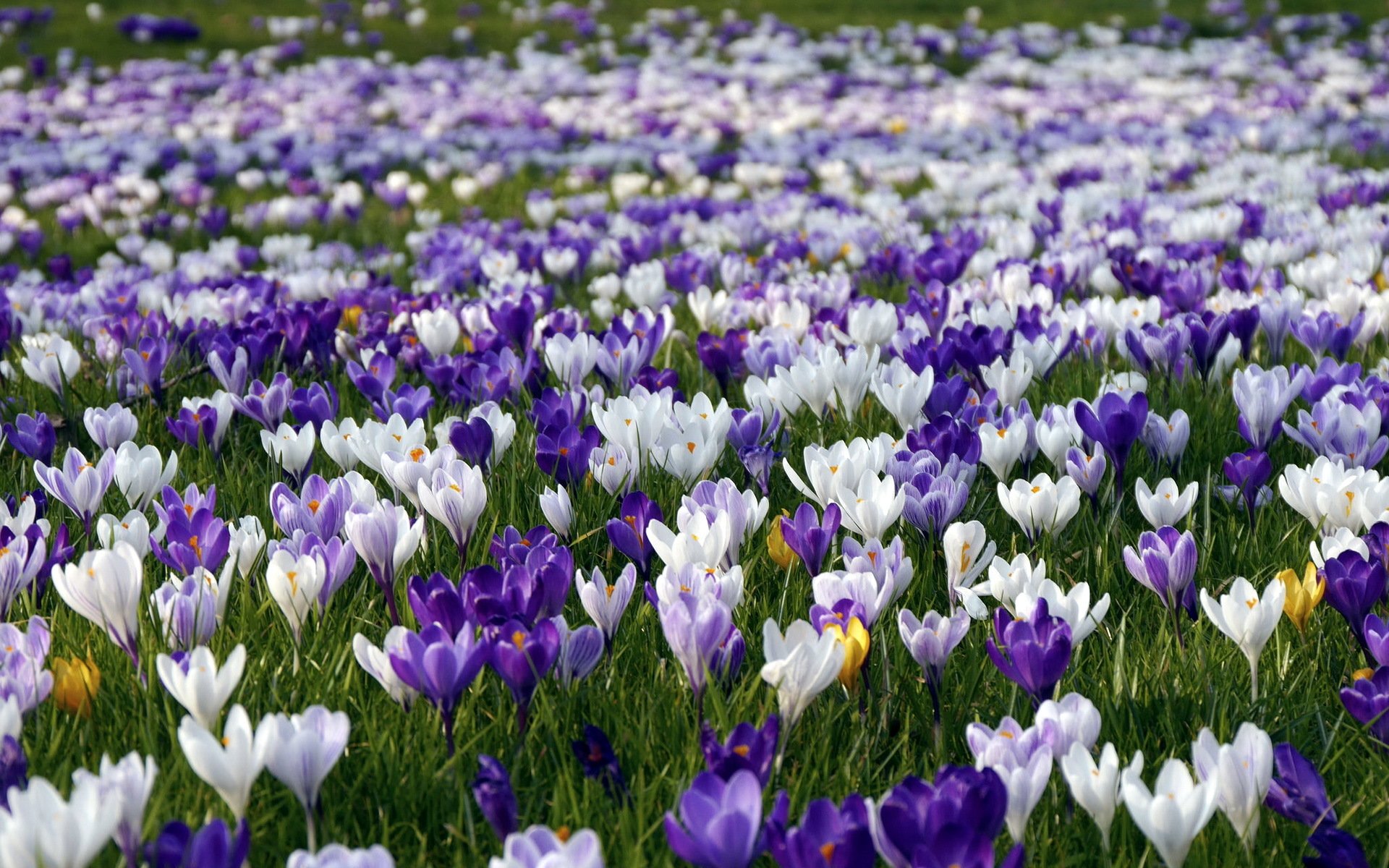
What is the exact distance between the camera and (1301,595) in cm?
246

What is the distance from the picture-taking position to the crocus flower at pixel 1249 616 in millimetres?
2232

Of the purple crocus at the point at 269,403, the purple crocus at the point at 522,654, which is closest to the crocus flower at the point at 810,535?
the purple crocus at the point at 522,654

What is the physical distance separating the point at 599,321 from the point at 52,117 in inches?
536

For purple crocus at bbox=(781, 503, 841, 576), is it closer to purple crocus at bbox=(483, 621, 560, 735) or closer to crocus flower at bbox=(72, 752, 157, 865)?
purple crocus at bbox=(483, 621, 560, 735)

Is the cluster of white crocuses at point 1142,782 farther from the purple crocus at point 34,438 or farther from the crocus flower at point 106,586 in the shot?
the purple crocus at point 34,438

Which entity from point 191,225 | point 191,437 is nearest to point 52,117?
point 191,225

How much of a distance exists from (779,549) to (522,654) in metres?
0.94

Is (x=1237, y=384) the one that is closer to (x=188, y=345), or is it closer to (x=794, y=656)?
(x=794, y=656)

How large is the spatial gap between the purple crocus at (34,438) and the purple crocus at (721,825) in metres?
2.74

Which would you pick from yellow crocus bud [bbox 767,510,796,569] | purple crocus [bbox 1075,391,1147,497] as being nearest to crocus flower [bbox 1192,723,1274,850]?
yellow crocus bud [bbox 767,510,796,569]

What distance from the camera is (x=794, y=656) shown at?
2.04 metres

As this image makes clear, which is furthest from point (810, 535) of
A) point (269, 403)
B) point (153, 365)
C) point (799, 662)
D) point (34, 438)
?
point (153, 365)

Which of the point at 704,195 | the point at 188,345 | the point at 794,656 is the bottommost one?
the point at 704,195

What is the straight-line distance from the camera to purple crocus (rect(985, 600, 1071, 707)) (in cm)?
211
